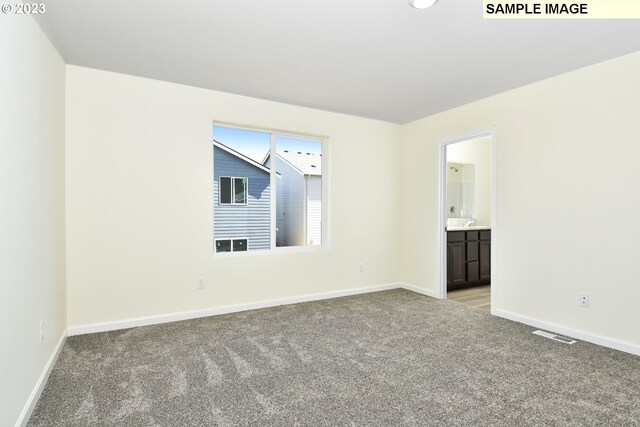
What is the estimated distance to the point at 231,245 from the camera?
400 cm

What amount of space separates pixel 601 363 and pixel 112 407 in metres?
3.34

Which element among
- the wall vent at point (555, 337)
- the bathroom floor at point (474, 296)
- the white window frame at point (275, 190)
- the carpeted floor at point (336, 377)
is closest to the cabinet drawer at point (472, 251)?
the bathroom floor at point (474, 296)

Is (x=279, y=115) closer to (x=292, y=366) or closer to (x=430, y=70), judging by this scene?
(x=430, y=70)

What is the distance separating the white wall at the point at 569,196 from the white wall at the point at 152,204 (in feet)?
6.98

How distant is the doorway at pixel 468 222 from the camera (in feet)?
14.7

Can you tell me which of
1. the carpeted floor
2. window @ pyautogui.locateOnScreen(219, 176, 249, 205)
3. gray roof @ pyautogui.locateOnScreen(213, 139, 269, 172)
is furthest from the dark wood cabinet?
window @ pyautogui.locateOnScreen(219, 176, 249, 205)

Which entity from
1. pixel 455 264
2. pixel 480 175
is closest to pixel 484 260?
pixel 455 264

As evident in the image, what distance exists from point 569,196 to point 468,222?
2857mm

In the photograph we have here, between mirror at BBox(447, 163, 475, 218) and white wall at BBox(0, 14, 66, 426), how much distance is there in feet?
17.8

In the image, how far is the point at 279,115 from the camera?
13.6 feet

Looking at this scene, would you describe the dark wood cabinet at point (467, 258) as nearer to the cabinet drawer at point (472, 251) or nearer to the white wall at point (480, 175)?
the cabinet drawer at point (472, 251)

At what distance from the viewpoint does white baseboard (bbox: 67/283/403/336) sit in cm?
316

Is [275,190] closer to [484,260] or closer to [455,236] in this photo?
[455,236]

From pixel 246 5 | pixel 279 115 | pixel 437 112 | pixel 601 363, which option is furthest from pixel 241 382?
pixel 437 112
